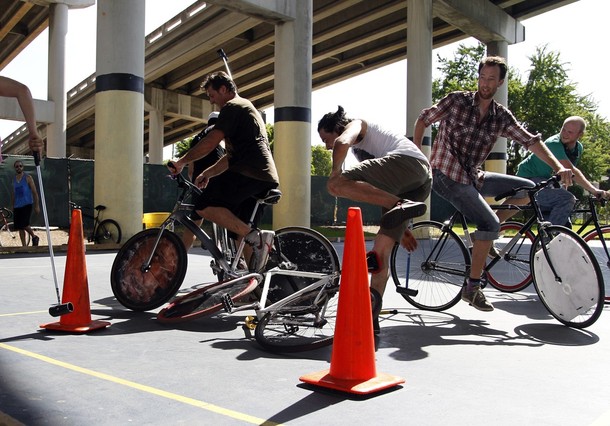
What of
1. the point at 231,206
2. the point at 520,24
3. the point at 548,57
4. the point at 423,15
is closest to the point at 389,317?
the point at 231,206

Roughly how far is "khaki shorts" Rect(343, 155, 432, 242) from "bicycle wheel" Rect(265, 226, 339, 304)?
0.60 meters

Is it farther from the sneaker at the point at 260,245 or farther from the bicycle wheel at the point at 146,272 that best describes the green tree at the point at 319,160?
the sneaker at the point at 260,245

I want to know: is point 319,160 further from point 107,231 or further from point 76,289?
point 76,289

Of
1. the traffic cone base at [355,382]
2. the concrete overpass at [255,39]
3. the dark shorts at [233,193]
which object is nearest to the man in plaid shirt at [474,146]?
the dark shorts at [233,193]

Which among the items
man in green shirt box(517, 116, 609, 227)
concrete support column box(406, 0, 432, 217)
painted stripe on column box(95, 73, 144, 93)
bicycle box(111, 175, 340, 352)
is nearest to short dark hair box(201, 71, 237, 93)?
bicycle box(111, 175, 340, 352)

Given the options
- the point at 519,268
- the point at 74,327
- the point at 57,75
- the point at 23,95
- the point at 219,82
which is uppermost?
the point at 57,75

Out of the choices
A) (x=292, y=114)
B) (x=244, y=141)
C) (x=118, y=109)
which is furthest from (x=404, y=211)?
(x=292, y=114)

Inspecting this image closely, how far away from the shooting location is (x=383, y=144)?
4953 millimetres

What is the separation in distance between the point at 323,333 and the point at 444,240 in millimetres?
1955

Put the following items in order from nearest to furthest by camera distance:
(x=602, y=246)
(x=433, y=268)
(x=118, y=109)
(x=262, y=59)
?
1. (x=433, y=268)
2. (x=602, y=246)
3. (x=118, y=109)
4. (x=262, y=59)

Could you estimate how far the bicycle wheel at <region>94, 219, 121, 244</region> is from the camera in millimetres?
13547

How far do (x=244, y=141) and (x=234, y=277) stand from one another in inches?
46.0

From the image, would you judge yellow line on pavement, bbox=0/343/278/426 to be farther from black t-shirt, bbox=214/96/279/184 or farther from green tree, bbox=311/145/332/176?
green tree, bbox=311/145/332/176

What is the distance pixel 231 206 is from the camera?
523 cm
